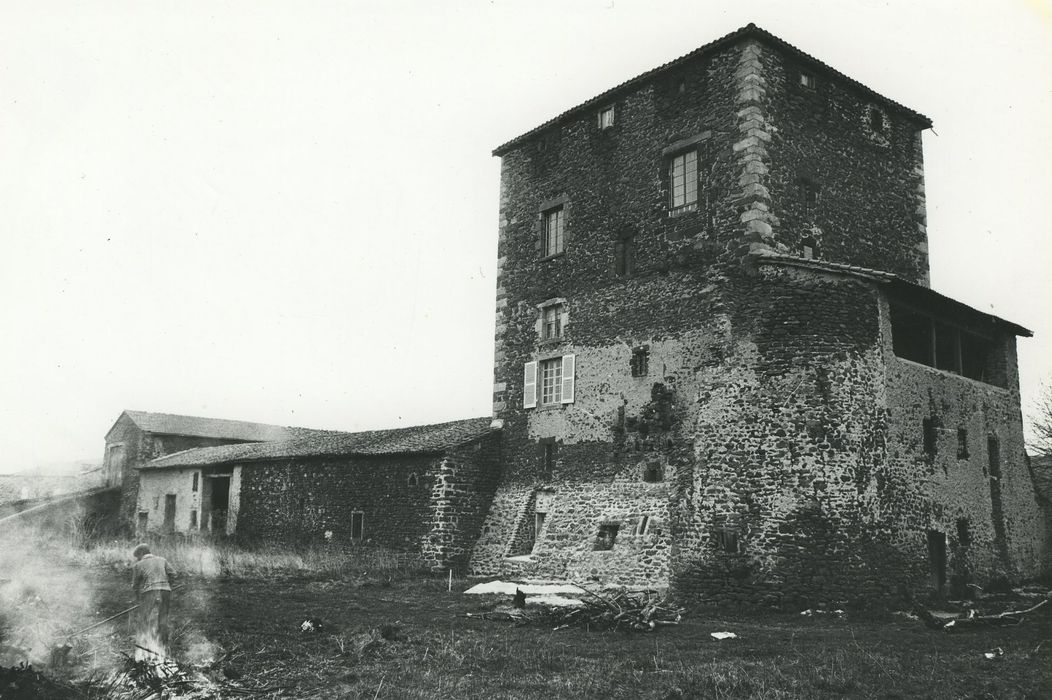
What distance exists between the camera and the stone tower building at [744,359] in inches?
741

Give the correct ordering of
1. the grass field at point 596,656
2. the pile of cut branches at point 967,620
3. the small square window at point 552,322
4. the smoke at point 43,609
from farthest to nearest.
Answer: the small square window at point 552,322 < the pile of cut branches at point 967,620 < the smoke at point 43,609 < the grass field at point 596,656

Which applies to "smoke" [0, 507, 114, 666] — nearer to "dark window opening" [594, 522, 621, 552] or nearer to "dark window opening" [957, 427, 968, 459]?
"dark window opening" [594, 522, 621, 552]

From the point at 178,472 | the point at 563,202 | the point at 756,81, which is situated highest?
the point at 756,81

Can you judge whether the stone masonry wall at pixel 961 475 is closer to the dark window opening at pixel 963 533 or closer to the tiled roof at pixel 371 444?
the dark window opening at pixel 963 533

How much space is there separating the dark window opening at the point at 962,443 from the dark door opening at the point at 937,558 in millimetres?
2247

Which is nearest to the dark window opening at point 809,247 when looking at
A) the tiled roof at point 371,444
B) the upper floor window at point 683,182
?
the upper floor window at point 683,182

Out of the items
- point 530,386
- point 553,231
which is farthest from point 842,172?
point 530,386

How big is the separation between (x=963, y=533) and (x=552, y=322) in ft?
36.9

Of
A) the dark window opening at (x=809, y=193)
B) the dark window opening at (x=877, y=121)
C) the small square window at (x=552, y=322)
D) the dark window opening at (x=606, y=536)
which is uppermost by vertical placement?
the dark window opening at (x=877, y=121)

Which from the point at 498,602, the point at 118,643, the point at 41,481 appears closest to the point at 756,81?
the point at 498,602

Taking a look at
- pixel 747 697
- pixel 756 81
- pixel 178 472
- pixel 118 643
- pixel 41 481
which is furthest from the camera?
pixel 41 481

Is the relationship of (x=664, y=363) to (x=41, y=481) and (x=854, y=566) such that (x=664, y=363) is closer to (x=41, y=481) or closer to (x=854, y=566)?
(x=854, y=566)

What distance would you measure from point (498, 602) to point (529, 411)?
6.96m

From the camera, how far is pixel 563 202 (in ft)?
81.3
